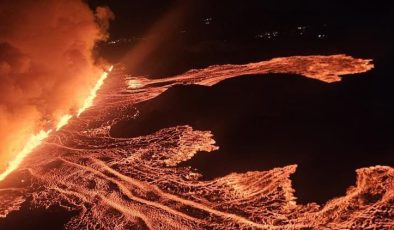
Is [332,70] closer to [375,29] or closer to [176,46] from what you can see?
[375,29]

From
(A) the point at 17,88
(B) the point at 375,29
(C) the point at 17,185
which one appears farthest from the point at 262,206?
(B) the point at 375,29

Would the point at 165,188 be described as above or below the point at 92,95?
below

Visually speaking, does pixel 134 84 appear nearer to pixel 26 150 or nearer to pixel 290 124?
pixel 26 150

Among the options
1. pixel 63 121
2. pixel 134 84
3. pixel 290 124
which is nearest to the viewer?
pixel 290 124

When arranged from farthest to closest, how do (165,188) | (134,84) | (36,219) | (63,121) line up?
(134,84) < (63,121) < (36,219) < (165,188)

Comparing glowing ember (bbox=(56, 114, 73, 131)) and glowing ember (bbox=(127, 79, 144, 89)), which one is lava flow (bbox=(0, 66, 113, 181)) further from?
glowing ember (bbox=(127, 79, 144, 89))

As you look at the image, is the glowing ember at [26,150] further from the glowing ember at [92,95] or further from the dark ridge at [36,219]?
the dark ridge at [36,219]

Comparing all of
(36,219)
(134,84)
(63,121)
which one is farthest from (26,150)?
(134,84)
